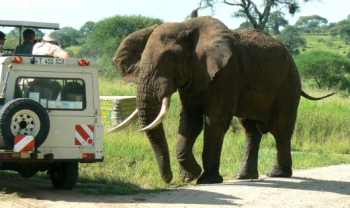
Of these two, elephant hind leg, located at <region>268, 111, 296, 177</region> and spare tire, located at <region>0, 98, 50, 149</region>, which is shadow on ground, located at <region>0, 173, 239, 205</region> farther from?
elephant hind leg, located at <region>268, 111, 296, 177</region>

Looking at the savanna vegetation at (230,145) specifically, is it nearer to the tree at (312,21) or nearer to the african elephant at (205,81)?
the african elephant at (205,81)

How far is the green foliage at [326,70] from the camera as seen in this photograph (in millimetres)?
52134

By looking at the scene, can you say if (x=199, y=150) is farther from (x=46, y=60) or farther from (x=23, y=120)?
(x=23, y=120)

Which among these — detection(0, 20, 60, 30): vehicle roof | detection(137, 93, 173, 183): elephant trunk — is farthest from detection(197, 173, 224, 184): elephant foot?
detection(0, 20, 60, 30): vehicle roof

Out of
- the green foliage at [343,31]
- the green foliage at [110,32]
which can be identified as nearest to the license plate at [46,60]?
the green foliage at [110,32]

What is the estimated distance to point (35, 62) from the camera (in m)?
13.1

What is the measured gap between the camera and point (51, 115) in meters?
13.0

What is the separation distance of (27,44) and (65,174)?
8.67ft

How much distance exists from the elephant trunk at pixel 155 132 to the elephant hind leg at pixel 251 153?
256 centimetres

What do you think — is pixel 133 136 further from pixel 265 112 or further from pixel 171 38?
pixel 171 38

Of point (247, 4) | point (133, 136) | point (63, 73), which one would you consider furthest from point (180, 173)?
point (247, 4)

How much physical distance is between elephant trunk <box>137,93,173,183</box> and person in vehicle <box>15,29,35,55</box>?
2.12 m

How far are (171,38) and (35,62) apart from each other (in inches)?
108

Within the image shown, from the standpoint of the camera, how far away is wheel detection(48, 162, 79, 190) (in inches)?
528
